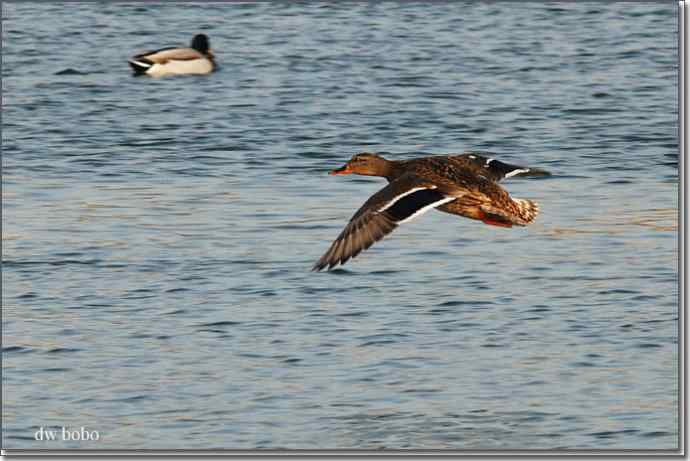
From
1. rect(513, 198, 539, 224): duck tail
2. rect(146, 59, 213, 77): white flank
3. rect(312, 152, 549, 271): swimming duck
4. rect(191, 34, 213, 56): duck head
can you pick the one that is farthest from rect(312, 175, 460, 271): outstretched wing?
rect(191, 34, 213, 56): duck head

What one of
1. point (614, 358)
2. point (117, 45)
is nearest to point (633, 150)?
point (614, 358)

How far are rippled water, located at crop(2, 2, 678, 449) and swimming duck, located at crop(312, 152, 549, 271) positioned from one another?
0.71 metres

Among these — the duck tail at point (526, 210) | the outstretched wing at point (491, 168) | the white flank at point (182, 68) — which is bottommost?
the white flank at point (182, 68)

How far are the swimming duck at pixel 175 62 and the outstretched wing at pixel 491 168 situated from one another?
960cm

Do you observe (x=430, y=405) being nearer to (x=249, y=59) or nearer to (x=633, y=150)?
(x=633, y=150)

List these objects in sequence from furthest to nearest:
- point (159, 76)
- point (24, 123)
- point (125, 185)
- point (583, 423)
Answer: point (159, 76), point (24, 123), point (125, 185), point (583, 423)

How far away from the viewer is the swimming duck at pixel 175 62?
19.6 m

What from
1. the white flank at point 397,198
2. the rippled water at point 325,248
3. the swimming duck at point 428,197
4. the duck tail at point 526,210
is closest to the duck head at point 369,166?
the swimming duck at point 428,197

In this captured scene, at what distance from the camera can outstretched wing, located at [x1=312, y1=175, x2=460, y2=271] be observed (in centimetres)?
878

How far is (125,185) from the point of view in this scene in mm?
13383

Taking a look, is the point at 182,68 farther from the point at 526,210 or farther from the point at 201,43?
the point at 526,210

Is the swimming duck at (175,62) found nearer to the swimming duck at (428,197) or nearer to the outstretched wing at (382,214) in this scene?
the swimming duck at (428,197)

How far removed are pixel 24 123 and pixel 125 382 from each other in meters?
7.52

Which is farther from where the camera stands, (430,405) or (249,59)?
(249,59)
